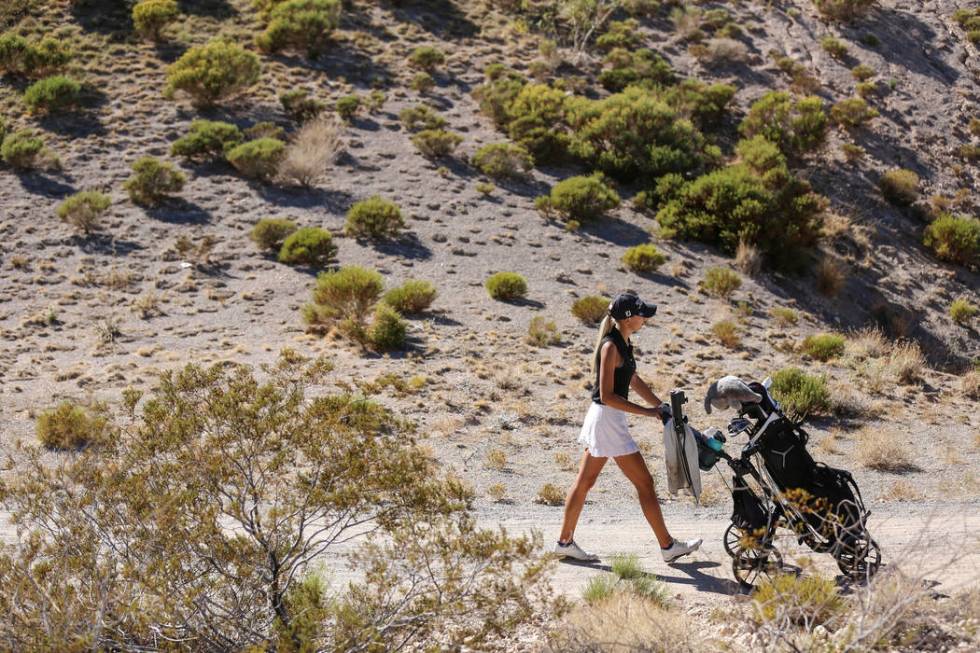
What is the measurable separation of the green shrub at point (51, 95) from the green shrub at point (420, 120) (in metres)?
9.52

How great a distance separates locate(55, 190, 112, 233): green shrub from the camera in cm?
1834

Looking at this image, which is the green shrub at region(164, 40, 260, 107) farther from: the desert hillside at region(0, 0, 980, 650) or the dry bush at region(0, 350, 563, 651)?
the dry bush at region(0, 350, 563, 651)

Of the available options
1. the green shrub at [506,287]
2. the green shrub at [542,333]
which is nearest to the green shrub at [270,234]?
the green shrub at [506,287]

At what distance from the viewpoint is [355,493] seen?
4.48 metres

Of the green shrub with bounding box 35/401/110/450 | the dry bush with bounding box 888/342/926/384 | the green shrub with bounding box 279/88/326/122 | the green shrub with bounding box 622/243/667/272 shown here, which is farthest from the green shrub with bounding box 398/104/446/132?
the green shrub with bounding box 35/401/110/450

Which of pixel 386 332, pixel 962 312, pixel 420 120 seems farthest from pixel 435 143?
pixel 962 312

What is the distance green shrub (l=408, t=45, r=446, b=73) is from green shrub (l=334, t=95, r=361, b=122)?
416 cm

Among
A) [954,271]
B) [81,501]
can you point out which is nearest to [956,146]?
[954,271]

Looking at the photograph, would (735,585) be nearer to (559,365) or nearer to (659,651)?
(659,651)

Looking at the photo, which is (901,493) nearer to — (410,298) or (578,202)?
(410,298)

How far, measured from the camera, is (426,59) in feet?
93.7

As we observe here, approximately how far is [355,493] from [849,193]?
920 inches

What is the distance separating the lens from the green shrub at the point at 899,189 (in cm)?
2439

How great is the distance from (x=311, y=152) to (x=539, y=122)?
6.92m
